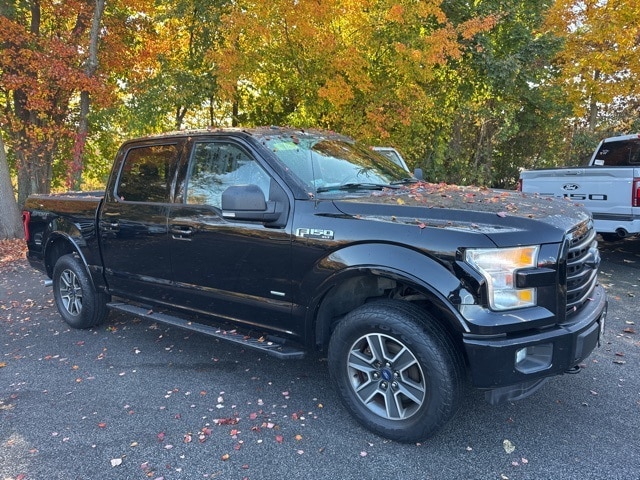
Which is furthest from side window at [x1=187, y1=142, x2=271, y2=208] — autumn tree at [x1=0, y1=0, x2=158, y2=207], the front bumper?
autumn tree at [x1=0, y1=0, x2=158, y2=207]

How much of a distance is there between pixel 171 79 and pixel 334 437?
10.4 m

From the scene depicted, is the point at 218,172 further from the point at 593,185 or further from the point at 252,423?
the point at 593,185

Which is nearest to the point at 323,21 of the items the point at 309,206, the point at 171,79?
the point at 171,79

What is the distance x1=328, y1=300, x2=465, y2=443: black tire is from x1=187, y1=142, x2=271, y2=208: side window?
1236 millimetres

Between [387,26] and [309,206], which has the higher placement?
[387,26]

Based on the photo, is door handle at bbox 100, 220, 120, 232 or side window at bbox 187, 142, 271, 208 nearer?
side window at bbox 187, 142, 271, 208

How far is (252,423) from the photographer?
127 inches

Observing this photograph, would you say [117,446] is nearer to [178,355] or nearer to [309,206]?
[178,355]

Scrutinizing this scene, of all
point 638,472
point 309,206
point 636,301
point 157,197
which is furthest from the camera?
point 636,301

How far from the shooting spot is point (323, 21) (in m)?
9.67

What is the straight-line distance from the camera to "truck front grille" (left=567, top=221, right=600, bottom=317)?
2842 mm

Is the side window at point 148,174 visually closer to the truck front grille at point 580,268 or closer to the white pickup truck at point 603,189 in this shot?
the truck front grille at point 580,268

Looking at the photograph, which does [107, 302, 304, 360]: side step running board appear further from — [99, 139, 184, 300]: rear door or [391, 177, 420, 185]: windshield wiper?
[391, 177, 420, 185]: windshield wiper

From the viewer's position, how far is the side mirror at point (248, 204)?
318cm
